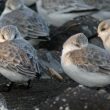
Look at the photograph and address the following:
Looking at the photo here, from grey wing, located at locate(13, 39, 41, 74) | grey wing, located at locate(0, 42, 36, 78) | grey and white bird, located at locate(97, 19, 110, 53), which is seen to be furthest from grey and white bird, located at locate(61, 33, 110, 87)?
grey and white bird, located at locate(97, 19, 110, 53)

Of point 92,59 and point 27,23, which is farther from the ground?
point 92,59

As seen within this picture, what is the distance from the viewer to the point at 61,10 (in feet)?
51.0

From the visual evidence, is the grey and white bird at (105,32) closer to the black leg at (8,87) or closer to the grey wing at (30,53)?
the grey wing at (30,53)

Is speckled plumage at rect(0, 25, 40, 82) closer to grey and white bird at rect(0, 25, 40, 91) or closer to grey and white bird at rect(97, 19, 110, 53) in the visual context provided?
grey and white bird at rect(0, 25, 40, 91)

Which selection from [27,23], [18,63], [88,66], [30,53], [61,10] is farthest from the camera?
[61,10]

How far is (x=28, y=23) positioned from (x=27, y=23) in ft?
0.07

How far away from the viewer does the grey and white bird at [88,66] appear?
33.6 ft

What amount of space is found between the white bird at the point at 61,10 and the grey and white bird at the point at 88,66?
4721mm

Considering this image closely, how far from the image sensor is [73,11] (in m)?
15.4

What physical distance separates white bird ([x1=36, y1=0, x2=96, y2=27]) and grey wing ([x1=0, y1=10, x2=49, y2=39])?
46.8 inches

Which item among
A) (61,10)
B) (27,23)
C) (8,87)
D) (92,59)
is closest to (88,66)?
(92,59)

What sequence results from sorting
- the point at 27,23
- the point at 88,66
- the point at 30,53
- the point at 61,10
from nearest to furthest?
1. the point at 88,66
2. the point at 30,53
3. the point at 27,23
4. the point at 61,10

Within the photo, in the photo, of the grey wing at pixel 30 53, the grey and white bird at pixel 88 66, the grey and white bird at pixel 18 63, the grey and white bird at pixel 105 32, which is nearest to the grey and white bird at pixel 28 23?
the grey and white bird at pixel 105 32

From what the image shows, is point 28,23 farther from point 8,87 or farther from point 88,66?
point 88,66
